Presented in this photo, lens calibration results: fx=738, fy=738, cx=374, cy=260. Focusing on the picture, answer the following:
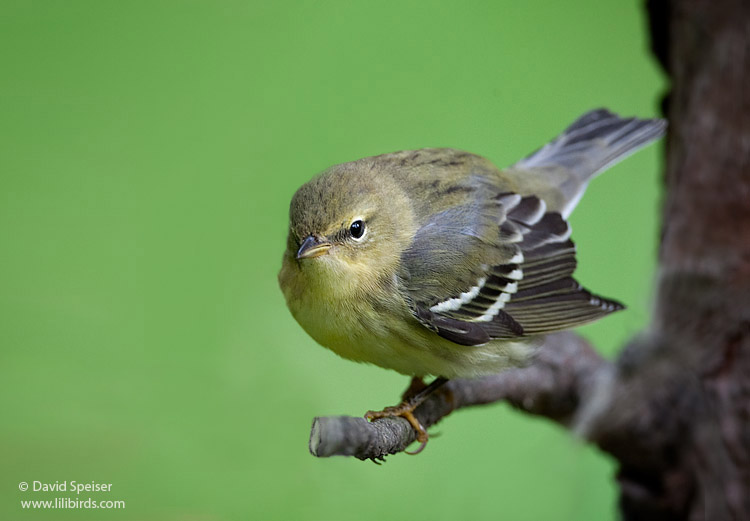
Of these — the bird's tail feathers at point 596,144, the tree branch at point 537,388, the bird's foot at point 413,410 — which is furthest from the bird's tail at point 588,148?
the bird's foot at point 413,410

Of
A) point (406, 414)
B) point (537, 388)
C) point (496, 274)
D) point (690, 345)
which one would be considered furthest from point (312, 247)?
point (690, 345)

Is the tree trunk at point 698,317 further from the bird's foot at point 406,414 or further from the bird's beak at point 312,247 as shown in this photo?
the bird's beak at point 312,247

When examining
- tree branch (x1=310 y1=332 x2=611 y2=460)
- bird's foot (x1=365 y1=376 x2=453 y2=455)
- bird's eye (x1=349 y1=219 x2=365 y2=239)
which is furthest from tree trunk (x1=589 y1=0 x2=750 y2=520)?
bird's eye (x1=349 y1=219 x2=365 y2=239)

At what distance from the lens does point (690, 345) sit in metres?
3.09

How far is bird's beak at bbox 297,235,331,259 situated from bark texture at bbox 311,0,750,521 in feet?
2.70

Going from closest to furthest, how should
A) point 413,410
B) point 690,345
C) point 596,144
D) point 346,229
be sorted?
point 346,229 < point 413,410 < point 690,345 < point 596,144

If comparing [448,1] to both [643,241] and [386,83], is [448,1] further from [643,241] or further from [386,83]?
[643,241]

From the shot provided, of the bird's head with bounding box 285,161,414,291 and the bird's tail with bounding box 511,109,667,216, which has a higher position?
the bird's tail with bounding box 511,109,667,216

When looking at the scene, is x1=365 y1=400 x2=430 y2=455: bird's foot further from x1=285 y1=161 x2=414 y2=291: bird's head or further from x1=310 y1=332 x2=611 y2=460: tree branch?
x1=285 y1=161 x2=414 y2=291: bird's head

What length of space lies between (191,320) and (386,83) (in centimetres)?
176

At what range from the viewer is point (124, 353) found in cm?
381

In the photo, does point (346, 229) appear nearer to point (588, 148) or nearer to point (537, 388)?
point (537, 388)

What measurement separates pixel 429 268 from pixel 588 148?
1.42 meters

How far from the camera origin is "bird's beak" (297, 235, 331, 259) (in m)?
2.60
